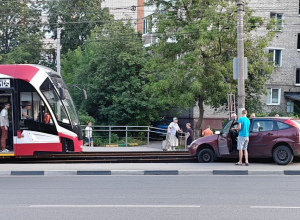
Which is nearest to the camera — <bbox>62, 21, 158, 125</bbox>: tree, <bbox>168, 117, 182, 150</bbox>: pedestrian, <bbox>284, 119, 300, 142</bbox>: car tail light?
<bbox>284, 119, 300, 142</bbox>: car tail light

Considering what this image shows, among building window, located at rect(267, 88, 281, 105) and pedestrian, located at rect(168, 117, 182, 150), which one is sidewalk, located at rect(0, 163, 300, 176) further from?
building window, located at rect(267, 88, 281, 105)

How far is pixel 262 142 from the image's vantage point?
48.7 ft

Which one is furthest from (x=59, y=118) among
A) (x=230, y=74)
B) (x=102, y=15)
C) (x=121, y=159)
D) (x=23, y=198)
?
(x=102, y=15)

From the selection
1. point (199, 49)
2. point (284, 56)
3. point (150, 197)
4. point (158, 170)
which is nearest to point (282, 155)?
point (158, 170)

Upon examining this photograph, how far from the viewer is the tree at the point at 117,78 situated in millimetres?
32469

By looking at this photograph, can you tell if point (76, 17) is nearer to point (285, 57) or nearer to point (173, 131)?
point (285, 57)

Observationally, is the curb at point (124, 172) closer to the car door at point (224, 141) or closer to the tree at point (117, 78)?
the car door at point (224, 141)

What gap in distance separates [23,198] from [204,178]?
16.9 feet

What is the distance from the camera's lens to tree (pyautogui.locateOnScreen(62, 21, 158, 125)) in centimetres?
3247

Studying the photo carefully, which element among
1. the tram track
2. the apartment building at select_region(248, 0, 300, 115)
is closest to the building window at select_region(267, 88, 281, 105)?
the apartment building at select_region(248, 0, 300, 115)

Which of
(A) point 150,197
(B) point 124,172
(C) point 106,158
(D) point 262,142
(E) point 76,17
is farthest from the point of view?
(E) point 76,17

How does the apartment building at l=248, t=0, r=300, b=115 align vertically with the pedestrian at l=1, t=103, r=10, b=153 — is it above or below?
above

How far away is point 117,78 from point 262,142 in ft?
64.7

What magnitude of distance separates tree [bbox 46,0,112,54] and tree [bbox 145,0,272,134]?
19.6 meters
